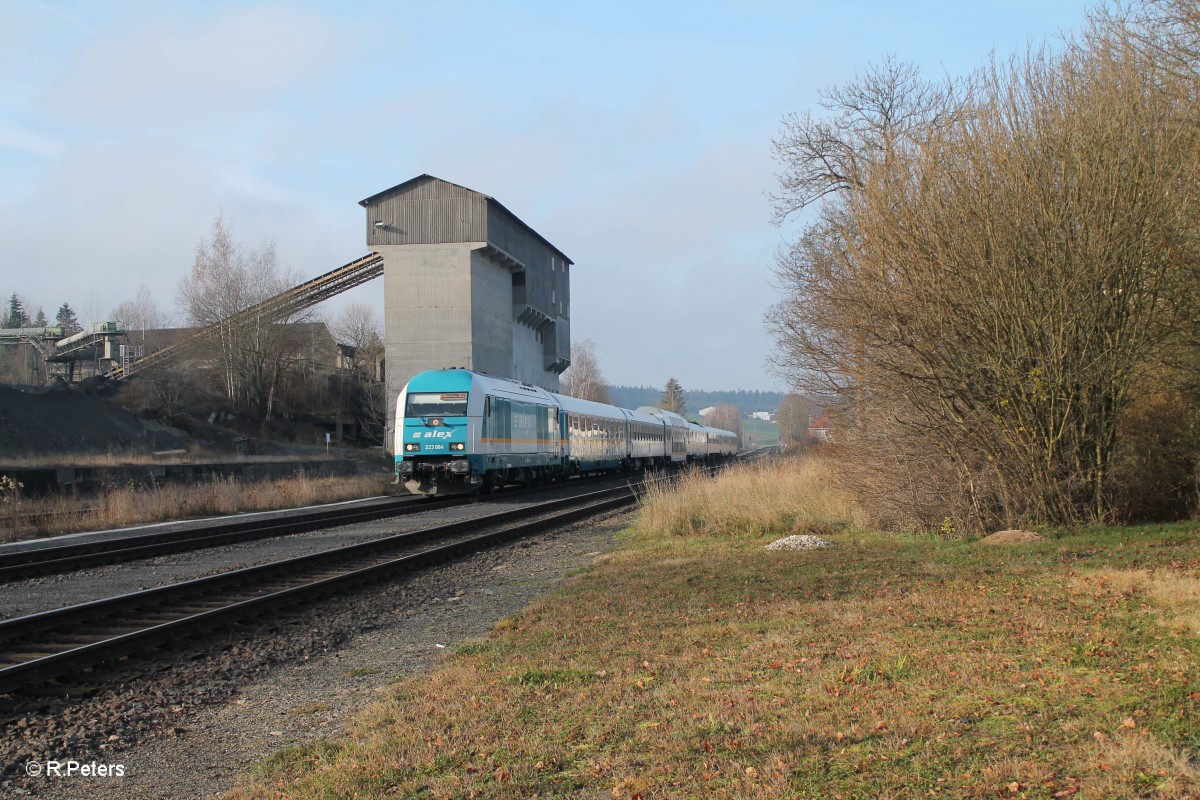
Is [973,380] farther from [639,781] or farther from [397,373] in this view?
[397,373]

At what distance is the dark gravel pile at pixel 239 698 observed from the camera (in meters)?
5.21

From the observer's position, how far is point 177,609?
9867 millimetres

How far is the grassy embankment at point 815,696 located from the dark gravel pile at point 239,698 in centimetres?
45

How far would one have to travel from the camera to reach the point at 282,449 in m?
51.5

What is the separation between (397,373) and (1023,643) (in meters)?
44.0

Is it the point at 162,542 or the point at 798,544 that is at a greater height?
the point at 798,544

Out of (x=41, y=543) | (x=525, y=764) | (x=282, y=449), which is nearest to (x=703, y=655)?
(x=525, y=764)

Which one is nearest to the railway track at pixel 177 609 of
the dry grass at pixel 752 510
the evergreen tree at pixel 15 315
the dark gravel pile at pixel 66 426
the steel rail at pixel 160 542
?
the dry grass at pixel 752 510

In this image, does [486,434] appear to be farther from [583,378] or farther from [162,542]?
[583,378]

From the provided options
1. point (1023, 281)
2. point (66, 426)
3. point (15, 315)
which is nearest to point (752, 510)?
point (1023, 281)

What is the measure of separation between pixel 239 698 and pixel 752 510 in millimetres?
10892

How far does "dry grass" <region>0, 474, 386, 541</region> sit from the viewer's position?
67.1ft

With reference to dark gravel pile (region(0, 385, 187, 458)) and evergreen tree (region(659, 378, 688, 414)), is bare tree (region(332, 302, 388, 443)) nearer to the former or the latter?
dark gravel pile (region(0, 385, 187, 458))

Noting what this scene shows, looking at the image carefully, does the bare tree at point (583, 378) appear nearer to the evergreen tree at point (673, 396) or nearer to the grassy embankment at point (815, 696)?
the evergreen tree at point (673, 396)
